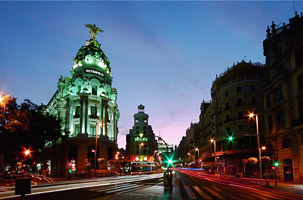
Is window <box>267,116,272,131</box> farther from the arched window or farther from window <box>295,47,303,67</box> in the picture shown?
window <box>295,47,303,67</box>

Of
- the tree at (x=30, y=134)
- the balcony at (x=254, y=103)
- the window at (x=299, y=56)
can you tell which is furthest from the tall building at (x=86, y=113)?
the window at (x=299, y=56)

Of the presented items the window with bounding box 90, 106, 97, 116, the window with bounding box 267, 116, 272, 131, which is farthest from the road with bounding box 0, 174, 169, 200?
the window with bounding box 90, 106, 97, 116

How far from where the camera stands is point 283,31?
122 feet

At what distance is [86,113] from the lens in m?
68.6

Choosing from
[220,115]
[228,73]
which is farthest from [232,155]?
[228,73]

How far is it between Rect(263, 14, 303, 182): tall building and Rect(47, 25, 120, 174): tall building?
41.6 metres

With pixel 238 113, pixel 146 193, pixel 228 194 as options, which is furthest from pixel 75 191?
pixel 238 113

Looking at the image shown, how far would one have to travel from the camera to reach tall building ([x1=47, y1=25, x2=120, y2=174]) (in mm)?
66125

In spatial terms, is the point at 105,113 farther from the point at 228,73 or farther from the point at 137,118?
the point at 137,118

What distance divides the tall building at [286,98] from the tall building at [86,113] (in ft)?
136

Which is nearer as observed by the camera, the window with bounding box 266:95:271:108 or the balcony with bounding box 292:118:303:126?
the balcony with bounding box 292:118:303:126

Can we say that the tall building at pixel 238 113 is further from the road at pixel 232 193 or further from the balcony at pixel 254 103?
the road at pixel 232 193

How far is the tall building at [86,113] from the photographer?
6612 cm

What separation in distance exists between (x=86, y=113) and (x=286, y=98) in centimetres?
4881
